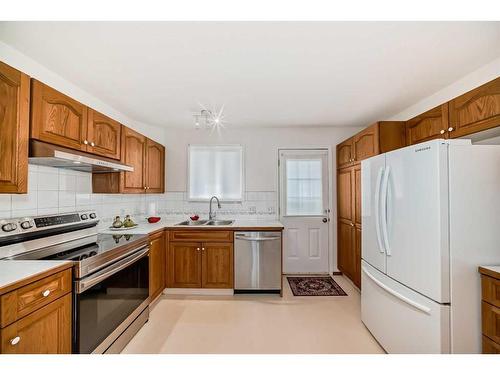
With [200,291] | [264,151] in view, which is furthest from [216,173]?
[200,291]

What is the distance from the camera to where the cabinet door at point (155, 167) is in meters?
3.29

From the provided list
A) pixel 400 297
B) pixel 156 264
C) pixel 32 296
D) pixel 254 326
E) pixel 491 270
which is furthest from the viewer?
pixel 156 264

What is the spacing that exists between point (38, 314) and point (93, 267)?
37 cm

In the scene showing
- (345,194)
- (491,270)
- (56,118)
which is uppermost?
(56,118)

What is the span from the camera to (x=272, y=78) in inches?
85.3

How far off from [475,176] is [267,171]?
2.65 meters

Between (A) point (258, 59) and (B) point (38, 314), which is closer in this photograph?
(B) point (38, 314)

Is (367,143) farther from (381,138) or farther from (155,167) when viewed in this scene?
(155,167)

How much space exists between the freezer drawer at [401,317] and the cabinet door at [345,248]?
44.1 inches

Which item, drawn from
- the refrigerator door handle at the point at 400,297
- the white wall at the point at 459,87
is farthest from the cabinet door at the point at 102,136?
the white wall at the point at 459,87

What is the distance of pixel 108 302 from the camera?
1.75 meters

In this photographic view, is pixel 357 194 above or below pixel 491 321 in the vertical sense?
above
